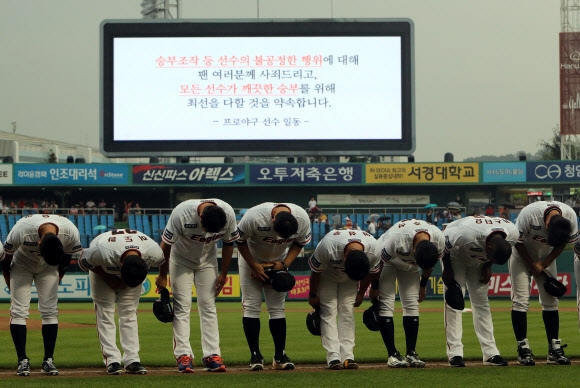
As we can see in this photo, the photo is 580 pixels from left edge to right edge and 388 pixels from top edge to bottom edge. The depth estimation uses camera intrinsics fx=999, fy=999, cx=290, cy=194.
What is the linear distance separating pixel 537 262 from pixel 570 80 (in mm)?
38660

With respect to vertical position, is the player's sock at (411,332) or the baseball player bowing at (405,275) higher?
the baseball player bowing at (405,275)

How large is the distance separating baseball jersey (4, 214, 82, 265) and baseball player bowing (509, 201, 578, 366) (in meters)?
4.71

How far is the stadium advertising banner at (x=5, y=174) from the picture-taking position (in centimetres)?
3691

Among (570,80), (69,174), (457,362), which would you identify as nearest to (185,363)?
(457,362)

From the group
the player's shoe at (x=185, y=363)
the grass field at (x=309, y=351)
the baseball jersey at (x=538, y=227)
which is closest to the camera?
the grass field at (x=309, y=351)

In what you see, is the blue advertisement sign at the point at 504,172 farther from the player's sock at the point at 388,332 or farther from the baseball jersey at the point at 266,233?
the baseball jersey at the point at 266,233

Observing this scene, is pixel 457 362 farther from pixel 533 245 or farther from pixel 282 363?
pixel 282 363

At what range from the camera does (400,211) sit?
3725cm

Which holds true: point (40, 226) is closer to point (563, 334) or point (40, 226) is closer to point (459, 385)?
point (459, 385)

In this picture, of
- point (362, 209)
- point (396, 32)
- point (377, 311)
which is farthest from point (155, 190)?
point (377, 311)

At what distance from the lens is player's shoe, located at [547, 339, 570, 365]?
10550 mm

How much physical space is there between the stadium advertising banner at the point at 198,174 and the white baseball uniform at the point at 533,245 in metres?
25.2

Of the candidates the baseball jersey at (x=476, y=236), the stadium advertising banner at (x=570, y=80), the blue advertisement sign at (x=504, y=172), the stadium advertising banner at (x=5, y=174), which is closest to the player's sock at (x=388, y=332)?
the baseball jersey at (x=476, y=236)

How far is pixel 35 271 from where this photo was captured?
10211mm
